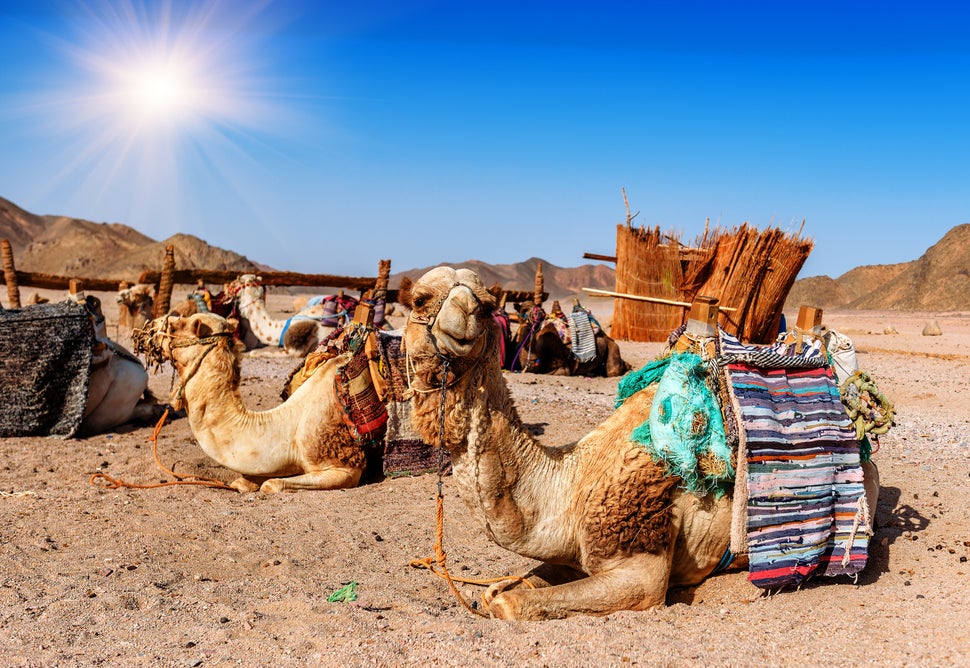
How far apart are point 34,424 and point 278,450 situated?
3320 millimetres

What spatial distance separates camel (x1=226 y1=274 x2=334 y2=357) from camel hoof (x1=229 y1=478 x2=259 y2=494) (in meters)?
7.43

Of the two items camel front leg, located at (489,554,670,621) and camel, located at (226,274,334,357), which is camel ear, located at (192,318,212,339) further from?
camel, located at (226,274,334,357)

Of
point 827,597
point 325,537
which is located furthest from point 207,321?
point 827,597

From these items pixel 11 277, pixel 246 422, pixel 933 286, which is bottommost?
pixel 246 422

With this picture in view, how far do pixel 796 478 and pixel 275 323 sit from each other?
12217 mm

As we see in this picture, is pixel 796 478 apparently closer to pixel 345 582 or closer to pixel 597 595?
pixel 597 595

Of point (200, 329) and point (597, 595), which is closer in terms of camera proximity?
point (597, 595)

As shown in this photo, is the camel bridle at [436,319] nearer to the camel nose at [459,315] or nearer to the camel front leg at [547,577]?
the camel nose at [459,315]

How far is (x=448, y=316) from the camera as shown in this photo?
298 cm

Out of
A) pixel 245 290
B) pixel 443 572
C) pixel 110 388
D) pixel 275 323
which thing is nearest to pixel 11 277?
pixel 245 290

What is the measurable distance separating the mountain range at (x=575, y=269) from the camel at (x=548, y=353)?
24.0m

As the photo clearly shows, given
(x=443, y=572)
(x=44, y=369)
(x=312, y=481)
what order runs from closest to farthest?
(x=443, y=572), (x=312, y=481), (x=44, y=369)

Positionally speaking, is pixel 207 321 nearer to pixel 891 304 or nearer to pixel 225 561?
pixel 225 561

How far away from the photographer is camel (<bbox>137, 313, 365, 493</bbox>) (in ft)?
19.4
